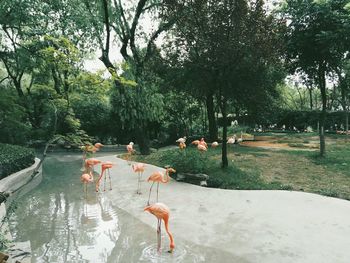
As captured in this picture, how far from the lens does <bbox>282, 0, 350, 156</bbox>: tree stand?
10914 millimetres

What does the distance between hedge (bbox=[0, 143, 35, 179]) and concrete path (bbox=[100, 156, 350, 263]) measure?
10.9 ft

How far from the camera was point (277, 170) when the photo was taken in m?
10.7

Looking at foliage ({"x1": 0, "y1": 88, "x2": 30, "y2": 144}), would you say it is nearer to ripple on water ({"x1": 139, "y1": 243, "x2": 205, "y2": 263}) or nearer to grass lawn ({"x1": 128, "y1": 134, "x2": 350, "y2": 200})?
grass lawn ({"x1": 128, "y1": 134, "x2": 350, "y2": 200})

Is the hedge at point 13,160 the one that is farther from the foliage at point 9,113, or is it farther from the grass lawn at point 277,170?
the grass lawn at point 277,170

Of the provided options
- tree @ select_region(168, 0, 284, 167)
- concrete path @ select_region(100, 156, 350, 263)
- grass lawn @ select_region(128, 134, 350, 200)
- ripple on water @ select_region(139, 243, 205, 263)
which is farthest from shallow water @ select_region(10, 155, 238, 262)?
tree @ select_region(168, 0, 284, 167)

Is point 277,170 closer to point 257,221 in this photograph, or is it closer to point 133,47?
point 257,221

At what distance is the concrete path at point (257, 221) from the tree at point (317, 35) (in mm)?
5435

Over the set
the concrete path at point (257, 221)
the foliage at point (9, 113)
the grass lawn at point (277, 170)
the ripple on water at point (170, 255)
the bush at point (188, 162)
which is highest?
the foliage at point (9, 113)

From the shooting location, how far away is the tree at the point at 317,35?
35.8 ft

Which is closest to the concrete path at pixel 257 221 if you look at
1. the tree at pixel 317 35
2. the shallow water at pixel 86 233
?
the shallow water at pixel 86 233

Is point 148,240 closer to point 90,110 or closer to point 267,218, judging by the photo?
point 267,218

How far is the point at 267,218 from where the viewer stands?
646cm

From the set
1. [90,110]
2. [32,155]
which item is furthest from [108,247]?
[90,110]

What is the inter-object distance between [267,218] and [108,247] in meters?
2.93
